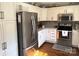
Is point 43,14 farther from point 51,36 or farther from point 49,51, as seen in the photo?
point 49,51

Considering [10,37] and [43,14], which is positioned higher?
[43,14]

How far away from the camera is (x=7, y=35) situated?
2.82 ft

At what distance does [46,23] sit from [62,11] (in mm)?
191

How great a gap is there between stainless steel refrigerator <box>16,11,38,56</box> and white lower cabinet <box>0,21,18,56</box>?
4 cm

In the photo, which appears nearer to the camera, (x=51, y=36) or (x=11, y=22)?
(x=11, y=22)

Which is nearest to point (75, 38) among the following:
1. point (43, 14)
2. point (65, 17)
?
point (65, 17)

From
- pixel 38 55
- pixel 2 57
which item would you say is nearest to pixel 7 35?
pixel 2 57

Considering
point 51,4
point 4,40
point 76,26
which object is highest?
point 51,4

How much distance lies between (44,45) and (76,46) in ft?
0.99

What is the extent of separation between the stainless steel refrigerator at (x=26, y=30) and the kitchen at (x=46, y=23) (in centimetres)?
2

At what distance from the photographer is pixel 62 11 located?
90 centimetres

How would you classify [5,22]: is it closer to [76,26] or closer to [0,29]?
[0,29]

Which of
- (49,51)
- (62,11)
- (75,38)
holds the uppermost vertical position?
(62,11)

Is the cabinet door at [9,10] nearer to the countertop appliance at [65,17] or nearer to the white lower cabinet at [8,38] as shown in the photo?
the white lower cabinet at [8,38]
